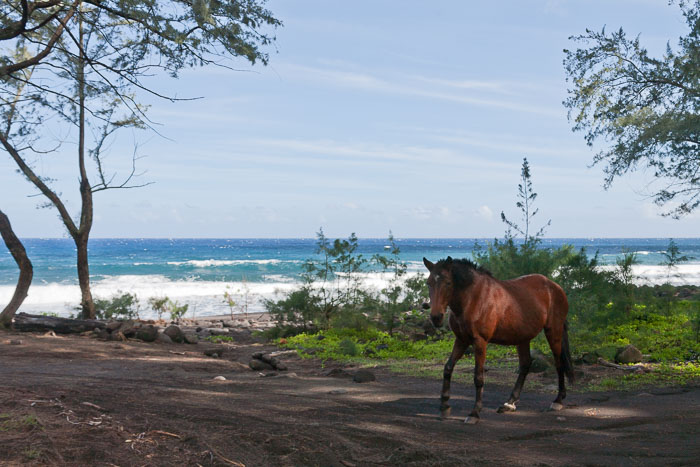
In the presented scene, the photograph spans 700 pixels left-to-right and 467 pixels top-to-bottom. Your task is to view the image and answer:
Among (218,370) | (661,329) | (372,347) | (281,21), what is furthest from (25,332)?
(661,329)

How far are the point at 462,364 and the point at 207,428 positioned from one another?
6.33 m

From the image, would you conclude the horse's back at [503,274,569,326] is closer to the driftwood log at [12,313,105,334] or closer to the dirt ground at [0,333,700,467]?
the dirt ground at [0,333,700,467]

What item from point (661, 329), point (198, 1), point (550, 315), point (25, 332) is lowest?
point (25, 332)

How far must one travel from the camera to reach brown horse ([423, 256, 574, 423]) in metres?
6.46

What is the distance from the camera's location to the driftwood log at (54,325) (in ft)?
49.3

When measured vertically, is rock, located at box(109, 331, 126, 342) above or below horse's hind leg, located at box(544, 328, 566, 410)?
below

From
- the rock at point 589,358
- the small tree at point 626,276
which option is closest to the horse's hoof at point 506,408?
the rock at point 589,358

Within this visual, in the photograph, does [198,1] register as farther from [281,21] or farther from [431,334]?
[431,334]

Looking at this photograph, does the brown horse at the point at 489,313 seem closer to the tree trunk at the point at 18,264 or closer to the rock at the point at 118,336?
the rock at the point at 118,336

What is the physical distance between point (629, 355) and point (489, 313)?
4.60 metres

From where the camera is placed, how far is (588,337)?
34.3ft

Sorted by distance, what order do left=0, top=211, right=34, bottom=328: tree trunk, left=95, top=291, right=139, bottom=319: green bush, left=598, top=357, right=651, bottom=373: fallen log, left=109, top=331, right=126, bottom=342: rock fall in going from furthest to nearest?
left=95, top=291, right=139, bottom=319: green bush, left=0, top=211, right=34, bottom=328: tree trunk, left=109, top=331, right=126, bottom=342: rock, left=598, top=357, right=651, bottom=373: fallen log

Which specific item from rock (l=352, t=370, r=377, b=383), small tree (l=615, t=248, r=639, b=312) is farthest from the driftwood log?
small tree (l=615, t=248, r=639, b=312)

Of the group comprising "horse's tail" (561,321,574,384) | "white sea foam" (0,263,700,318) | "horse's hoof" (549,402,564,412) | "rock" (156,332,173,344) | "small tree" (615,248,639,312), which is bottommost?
"white sea foam" (0,263,700,318)
